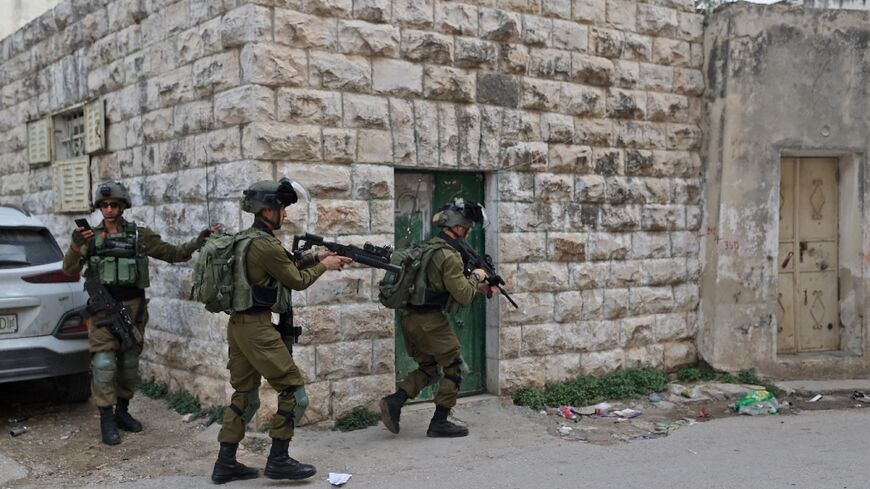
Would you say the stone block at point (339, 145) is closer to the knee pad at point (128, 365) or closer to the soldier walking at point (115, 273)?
the soldier walking at point (115, 273)

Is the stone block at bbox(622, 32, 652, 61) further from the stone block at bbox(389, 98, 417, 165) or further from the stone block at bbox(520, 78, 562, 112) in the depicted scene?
the stone block at bbox(389, 98, 417, 165)

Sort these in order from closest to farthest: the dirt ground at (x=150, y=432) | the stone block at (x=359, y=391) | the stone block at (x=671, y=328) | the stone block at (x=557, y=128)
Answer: the dirt ground at (x=150, y=432), the stone block at (x=359, y=391), the stone block at (x=557, y=128), the stone block at (x=671, y=328)

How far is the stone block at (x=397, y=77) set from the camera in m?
6.76

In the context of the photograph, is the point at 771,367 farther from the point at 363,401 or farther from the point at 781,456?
the point at 363,401

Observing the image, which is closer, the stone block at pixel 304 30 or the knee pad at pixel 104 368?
the knee pad at pixel 104 368

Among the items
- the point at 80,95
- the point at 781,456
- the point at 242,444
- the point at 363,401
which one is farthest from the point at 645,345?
the point at 80,95

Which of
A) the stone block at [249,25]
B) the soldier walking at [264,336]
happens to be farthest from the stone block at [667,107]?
the soldier walking at [264,336]

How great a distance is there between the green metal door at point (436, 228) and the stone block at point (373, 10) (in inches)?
51.9

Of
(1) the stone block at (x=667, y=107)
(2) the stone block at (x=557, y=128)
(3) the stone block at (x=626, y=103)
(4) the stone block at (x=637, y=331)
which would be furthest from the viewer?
(1) the stone block at (x=667, y=107)

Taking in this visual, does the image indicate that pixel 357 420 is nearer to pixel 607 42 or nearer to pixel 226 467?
pixel 226 467

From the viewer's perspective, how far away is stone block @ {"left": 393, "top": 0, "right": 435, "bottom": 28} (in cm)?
684

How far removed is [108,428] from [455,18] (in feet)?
14.4

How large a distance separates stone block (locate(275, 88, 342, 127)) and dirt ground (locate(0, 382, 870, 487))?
2420 millimetres

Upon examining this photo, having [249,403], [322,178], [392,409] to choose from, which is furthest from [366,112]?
[249,403]
